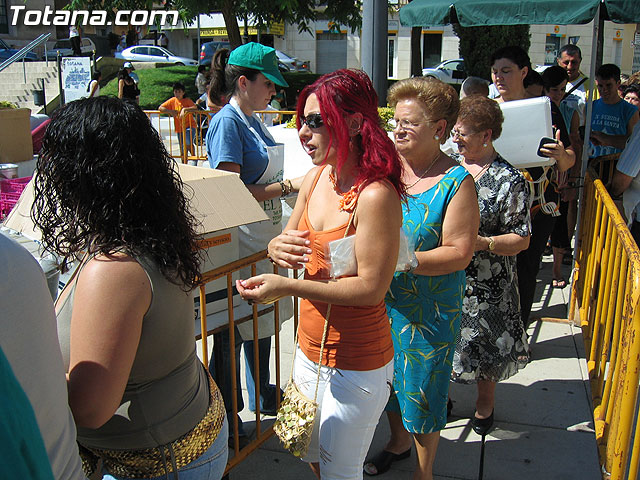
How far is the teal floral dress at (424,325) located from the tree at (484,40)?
15.0m

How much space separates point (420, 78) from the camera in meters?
2.65

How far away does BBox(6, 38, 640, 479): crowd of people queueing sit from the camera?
147 centimetres

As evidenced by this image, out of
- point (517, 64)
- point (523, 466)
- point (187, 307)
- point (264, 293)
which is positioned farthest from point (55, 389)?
point (517, 64)

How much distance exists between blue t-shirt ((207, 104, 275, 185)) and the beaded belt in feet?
5.35

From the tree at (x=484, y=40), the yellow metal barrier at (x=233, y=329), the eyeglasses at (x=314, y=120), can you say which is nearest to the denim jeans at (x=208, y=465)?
the yellow metal barrier at (x=233, y=329)

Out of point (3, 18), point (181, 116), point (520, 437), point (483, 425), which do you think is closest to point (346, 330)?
point (483, 425)

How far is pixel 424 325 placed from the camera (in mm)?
2625

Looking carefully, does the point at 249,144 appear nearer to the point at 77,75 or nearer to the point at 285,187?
the point at 285,187

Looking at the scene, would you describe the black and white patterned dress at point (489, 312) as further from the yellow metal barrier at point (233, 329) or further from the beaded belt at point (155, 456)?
the beaded belt at point (155, 456)

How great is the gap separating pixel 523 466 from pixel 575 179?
10.3 ft

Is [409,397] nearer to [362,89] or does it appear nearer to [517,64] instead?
[362,89]

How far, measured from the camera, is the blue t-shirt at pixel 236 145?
3.16 metres

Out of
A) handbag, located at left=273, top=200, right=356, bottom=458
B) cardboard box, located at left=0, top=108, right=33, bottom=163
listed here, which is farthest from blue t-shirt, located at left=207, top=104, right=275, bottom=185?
cardboard box, located at left=0, top=108, right=33, bottom=163

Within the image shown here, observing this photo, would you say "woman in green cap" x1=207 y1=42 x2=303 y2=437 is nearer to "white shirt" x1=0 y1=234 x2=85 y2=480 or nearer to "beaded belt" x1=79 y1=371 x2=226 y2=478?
"beaded belt" x1=79 y1=371 x2=226 y2=478
